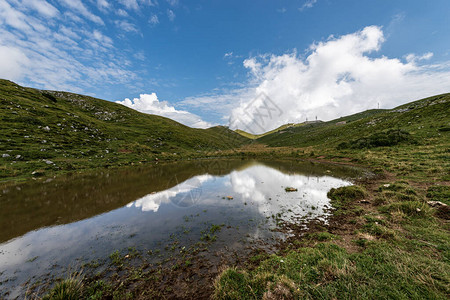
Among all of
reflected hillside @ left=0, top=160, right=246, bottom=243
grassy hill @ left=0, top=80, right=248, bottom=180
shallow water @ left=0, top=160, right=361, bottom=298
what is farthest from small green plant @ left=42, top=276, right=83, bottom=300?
grassy hill @ left=0, top=80, right=248, bottom=180

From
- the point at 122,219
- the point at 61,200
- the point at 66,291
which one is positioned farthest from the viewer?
the point at 61,200

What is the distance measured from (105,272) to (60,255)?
3414 mm

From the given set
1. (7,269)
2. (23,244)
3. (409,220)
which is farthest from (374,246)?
(23,244)

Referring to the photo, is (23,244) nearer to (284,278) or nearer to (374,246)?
(284,278)

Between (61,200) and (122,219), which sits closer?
(122,219)

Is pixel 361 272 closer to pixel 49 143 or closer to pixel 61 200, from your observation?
pixel 61 200

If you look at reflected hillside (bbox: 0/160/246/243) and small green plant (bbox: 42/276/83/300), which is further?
reflected hillside (bbox: 0/160/246/243)

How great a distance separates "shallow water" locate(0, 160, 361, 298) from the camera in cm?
795

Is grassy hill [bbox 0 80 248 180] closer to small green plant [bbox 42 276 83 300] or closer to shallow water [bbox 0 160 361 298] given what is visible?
shallow water [bbox 0 160 361 298]

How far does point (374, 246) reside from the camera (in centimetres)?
684

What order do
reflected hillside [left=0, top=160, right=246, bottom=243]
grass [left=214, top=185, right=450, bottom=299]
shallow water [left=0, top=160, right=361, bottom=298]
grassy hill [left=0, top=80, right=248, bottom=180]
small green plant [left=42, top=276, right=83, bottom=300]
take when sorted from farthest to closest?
grassy hill [left=0, top=80, right=248, bottom=180] → reflected hillside [left=0, top=160, right=246, bottom=243] → shallow water [left=0, top=160, right=361, bottom=298] → small green plant [left=42, top=276, right=83, bottom=300] → grass [left=214, top=185, right=450, bottom=299]

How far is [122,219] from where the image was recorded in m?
Result: 11.9

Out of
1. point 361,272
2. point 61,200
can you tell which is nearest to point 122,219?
point 61,200

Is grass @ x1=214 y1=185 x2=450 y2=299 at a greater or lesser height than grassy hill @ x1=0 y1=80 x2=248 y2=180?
lesser
